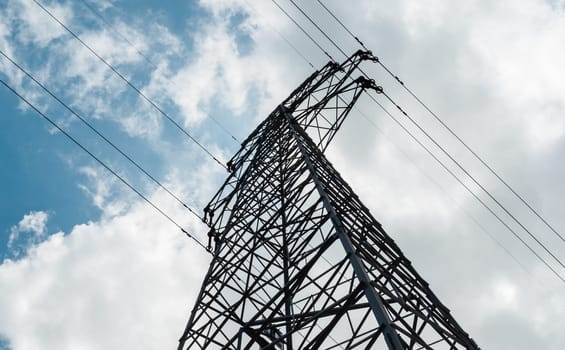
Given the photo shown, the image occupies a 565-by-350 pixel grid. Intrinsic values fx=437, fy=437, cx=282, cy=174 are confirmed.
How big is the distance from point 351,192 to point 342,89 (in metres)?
4.70

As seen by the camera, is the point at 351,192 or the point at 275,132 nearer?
the point at 351,192

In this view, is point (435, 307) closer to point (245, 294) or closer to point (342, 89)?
point (245, 294)

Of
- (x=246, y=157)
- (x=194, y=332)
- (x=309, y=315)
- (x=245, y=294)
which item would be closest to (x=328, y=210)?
(x=309, y=315)

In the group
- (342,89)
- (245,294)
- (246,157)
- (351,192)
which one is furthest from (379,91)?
(245,294)

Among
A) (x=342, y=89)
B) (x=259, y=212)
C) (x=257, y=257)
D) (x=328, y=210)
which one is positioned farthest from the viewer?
(x=342, y=89)

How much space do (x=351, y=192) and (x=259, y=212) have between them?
74.9 inches

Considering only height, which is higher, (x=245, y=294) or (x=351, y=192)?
(x=351, y=192)

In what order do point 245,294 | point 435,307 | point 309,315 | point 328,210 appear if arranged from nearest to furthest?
point 309,315 < point 435,307 < point 328,210 < point 245,294

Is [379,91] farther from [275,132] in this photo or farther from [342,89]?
[275,132]

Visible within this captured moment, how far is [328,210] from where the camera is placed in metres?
5.71

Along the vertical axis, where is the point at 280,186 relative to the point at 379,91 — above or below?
below

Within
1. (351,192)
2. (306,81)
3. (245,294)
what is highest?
(306,81)

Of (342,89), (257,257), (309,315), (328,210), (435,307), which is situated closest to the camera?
(309,315)

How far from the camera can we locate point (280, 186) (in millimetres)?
8773
